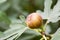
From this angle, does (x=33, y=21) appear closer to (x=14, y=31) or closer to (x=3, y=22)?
(x=14, y=31)

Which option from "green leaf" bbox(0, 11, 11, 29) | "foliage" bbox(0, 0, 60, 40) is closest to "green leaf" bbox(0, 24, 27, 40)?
"foliage" bbox(0, 0, 60, 40)

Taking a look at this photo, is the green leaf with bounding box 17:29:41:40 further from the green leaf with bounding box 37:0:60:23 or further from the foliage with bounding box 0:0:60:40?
the green leaf with bounding box 37:0:60:23

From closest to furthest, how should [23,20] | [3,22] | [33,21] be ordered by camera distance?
[33,21] < [23,20] < [3,22]

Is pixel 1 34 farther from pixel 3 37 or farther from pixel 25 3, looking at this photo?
pixel 25 3

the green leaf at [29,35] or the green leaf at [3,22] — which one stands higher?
the green leaf at [3,22]

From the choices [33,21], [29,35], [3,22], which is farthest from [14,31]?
[3,22]

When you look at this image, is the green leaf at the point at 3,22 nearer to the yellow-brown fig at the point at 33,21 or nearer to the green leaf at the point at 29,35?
the green leaf at the point at 29,35

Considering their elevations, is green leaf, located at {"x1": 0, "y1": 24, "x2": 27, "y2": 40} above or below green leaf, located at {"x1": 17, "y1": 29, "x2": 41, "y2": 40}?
below

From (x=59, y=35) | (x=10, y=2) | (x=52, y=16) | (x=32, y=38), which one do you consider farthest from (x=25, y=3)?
(x=59, y=35)

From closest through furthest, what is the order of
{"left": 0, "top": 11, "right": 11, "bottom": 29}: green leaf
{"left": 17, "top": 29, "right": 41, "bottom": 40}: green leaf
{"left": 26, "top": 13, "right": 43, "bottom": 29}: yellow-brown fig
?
{"left": 26, "top": 13, "right": 43, "bottom": 29}: yellow-brown fig → {"left": 17, "top": 29, "right": 41, "bottom": 40}: green leaf → {"left": 0, "top": 11, "right": 11, "bottom": 29}: green leaf

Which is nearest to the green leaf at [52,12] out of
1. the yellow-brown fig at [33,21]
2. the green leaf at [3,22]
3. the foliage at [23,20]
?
the foliage at [23,20]

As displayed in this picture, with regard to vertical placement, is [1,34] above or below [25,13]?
below
